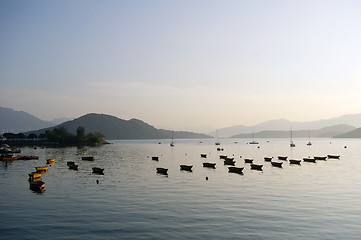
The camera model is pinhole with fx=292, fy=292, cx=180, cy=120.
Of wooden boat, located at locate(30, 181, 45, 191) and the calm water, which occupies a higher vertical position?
wooden boat, located at locate(30, 181, 45, 191)

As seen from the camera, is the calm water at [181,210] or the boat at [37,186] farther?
the boat at [37,186]

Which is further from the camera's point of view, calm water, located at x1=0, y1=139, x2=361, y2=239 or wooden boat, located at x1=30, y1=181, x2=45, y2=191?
wooden boat, located at x1=30, y1=181, x2=45, y2=191

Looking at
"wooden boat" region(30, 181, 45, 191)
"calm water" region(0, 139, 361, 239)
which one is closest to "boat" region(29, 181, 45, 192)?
"wooden boat" region(30, 181, 45, 191)

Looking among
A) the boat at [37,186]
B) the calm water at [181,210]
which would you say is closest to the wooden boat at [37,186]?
the boat at [37,186]

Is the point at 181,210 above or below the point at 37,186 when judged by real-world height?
below

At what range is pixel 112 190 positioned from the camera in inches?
1955

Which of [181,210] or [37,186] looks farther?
[37,186]

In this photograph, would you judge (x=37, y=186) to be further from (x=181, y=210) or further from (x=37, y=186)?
(x=181, y=210)

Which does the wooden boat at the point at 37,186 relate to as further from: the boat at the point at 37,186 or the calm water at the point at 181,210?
the calm water at the point at 181,210

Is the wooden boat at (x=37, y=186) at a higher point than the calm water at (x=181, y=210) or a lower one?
higher

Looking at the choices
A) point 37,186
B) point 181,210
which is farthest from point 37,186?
point 181,210

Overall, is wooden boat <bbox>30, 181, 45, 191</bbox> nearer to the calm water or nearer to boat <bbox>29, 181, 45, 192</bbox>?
boat <bbox>29, 181, 45, 192</bbox>

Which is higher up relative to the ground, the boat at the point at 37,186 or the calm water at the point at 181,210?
the boat at the point at 37,186

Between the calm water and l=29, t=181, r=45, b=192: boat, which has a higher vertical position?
l=29, t=181, r=45, b=192: boat
